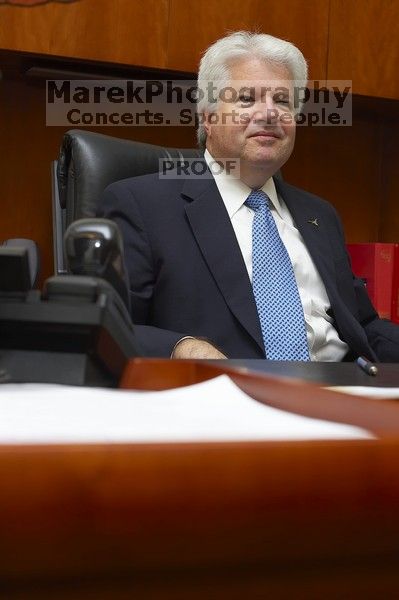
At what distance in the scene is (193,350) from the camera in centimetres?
140

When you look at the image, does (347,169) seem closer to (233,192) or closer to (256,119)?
(256,119)

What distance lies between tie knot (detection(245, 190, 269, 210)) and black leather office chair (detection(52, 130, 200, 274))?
0.24 m

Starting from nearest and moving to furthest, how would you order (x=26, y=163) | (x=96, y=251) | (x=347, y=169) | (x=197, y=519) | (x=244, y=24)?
1. (x=197, y=519)
2. (x=96, y=251)
3. (x=244, y=24)
4. (x=26, y=163)
5. (x=347, y=169)

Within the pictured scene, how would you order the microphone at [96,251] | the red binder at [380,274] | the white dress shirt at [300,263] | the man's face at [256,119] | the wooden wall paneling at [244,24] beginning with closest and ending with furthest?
the microphone at [96,251]
the white dress shirt at [300,263]
the man's face at [256,119]
the wooden wall paneling at [244,24]
the red binder at [380,274]

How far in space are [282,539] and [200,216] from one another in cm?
162

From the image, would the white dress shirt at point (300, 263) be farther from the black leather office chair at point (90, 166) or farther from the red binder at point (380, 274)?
the red binder at point (380, 274)

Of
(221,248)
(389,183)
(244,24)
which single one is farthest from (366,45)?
(221,248)

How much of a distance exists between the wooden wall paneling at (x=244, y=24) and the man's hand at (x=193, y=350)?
124 cm

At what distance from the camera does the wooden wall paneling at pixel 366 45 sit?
8.48 ft

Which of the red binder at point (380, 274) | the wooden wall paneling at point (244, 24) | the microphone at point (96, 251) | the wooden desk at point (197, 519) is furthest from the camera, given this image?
the red binder at point (380, 274)

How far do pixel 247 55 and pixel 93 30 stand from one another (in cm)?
55

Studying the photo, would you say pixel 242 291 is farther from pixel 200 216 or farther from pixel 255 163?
pixel 255 163

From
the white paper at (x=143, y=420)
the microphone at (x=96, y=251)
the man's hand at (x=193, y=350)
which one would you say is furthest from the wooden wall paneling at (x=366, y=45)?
the white paper at (x=143, y=420)

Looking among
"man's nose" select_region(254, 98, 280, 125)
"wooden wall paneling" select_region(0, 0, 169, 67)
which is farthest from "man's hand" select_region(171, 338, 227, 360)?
"wooden wall paneling" select_region(0, 0, 169, 67)
